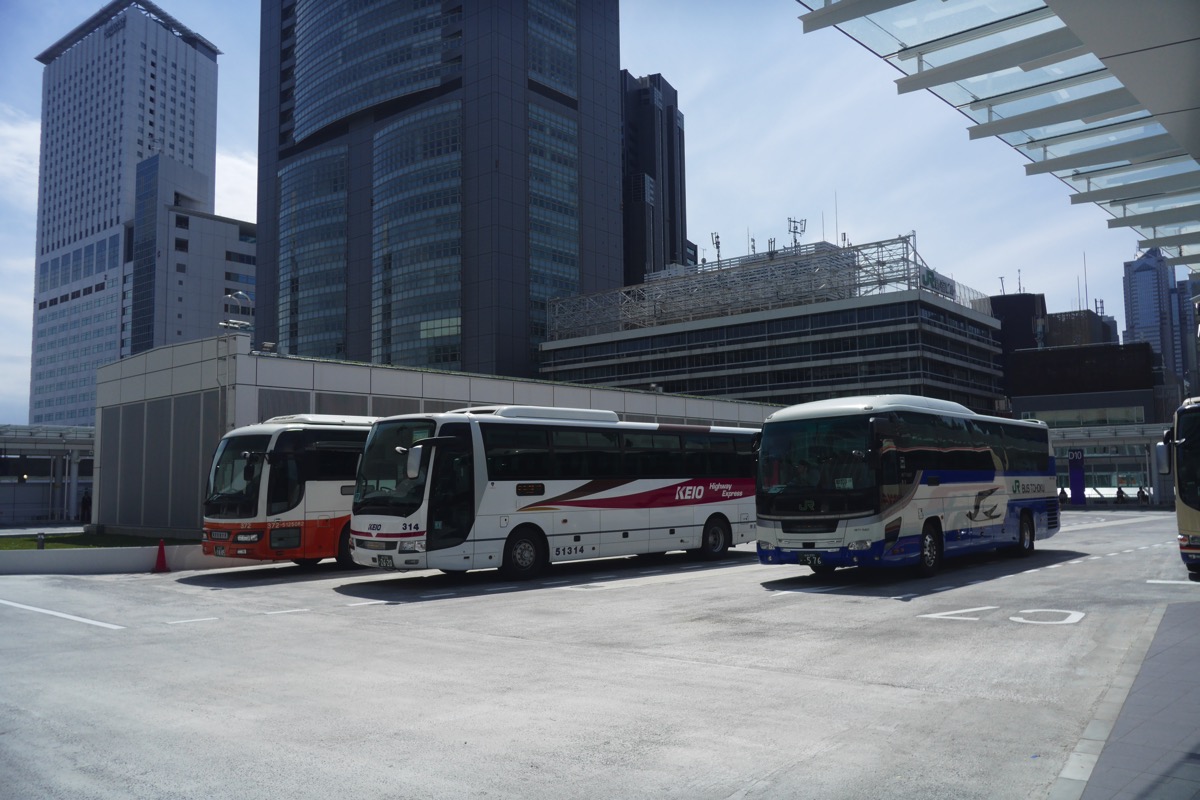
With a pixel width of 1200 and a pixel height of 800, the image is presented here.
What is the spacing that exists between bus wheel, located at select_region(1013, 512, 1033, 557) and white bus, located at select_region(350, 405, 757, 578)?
7.28m

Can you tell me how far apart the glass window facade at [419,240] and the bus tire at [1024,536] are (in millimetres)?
84562

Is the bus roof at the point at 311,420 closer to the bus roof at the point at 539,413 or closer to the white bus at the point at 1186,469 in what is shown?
the bus roof at the point at 539,413

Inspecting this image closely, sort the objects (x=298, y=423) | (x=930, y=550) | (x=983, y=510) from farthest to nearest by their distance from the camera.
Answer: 1. (x=298, y=423)
2. (x=983, y=510)
3. (x=930, y=550)

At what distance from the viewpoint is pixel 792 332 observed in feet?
307

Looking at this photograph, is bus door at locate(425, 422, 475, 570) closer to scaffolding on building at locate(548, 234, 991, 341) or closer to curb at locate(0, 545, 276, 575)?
curb at locate(0, 545, 276, 575)

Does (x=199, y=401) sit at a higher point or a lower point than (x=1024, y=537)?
higher

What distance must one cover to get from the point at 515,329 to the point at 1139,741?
98739 millimetres

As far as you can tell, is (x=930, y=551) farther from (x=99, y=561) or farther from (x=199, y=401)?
Result: (x=199, y=401)

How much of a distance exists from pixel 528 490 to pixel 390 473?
2.91m

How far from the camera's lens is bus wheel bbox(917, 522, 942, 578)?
18.0 meters

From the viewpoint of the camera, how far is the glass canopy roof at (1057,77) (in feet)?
25.9

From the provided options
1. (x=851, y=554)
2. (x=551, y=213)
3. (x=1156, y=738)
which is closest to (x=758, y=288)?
(x=551, y=213)

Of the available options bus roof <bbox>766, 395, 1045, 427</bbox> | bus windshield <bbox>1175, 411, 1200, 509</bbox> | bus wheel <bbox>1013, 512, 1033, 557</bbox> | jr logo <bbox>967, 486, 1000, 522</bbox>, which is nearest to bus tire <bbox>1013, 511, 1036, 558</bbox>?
bus wheel <bbox>1013, 512, 1033, 557</bbox>

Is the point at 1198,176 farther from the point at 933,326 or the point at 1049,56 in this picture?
the point at 933,326
